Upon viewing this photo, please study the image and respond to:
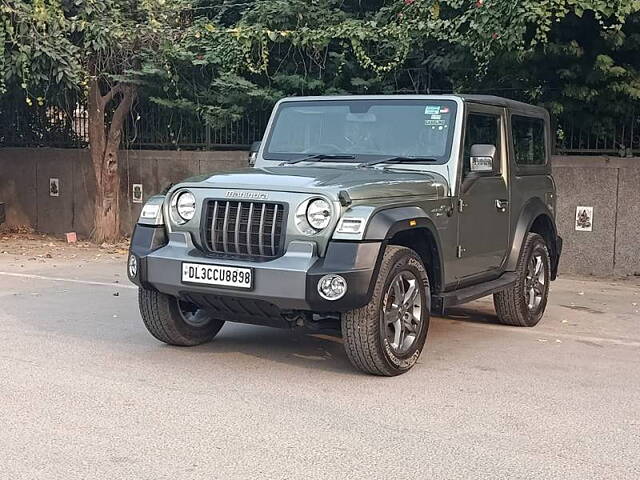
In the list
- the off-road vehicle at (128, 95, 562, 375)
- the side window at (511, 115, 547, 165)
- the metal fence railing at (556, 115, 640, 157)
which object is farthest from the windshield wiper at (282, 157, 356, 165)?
the metal fence railing at (556, 115, 640, 157)

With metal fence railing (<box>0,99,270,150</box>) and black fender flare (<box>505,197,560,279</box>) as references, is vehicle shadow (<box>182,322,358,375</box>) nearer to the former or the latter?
black fender flare (<box>505,197,560,279</box>)

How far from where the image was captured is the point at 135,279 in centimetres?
596

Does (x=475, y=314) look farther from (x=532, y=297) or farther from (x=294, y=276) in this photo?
(x=294, y=276)

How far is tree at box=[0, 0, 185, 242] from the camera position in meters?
11.8

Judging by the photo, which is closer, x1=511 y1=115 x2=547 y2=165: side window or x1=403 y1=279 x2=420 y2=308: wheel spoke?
x1=403 y1=279 x2=420 y2=308: wheel spoke

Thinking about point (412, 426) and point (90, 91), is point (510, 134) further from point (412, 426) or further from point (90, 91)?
point (90, 91)

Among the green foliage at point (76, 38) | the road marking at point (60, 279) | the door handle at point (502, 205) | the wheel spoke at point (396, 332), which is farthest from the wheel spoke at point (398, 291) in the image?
the green foliage at point (76, 38)

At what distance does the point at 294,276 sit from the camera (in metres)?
5.29

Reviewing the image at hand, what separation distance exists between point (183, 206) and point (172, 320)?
89cm

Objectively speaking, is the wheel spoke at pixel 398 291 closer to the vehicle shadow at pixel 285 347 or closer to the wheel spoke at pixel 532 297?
the vehicle shadow at pixel 285 347

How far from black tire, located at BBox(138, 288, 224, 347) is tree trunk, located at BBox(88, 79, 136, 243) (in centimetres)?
774

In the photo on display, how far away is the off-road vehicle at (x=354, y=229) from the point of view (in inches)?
212

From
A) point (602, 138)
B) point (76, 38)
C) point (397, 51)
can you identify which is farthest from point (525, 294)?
point (76, 38)

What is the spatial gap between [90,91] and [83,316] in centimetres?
654
